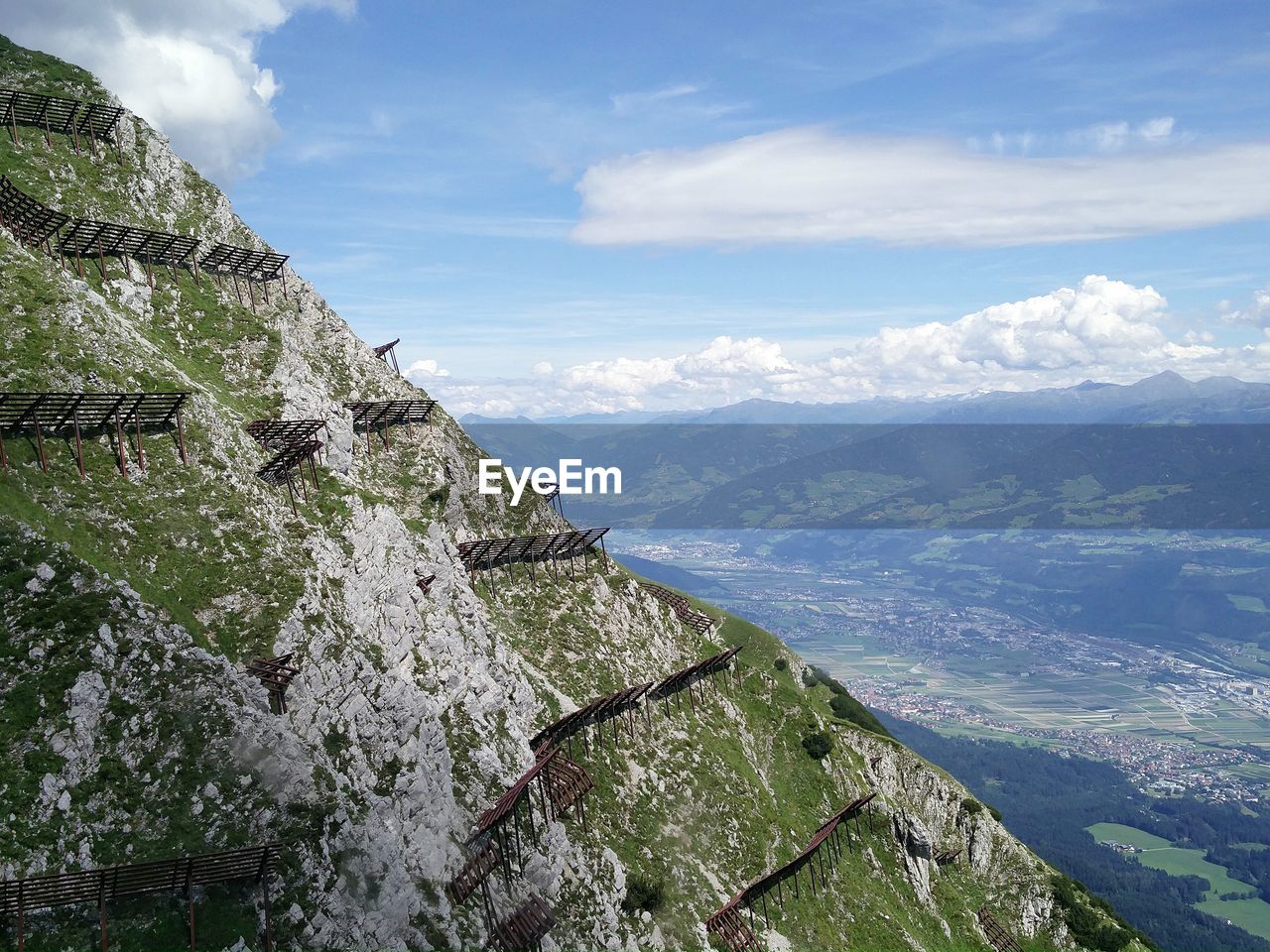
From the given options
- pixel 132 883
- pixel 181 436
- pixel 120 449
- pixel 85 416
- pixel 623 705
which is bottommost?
pixel 623 705

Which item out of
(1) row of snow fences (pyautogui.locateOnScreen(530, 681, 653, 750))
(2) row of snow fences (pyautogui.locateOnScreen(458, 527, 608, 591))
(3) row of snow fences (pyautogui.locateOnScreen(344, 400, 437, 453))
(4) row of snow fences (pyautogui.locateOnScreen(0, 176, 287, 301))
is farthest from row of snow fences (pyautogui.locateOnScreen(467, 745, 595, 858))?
(4) row of snow fences (pyautogui.locateOnScreen(0, 176, 287, 301))

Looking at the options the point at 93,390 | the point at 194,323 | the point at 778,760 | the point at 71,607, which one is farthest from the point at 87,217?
the point at 778,760

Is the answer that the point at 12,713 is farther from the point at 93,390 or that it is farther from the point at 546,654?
the point at 546,654

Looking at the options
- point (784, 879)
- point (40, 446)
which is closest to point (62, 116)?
point (40, 446)

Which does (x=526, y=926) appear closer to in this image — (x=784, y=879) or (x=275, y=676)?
(x=275, y=676)

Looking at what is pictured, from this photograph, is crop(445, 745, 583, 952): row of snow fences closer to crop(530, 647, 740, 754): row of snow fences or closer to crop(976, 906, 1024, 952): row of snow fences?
crop(530, 647, 740, 754): row of snow fences

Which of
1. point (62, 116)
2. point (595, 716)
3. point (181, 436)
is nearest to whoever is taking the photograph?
point (181, 436)
